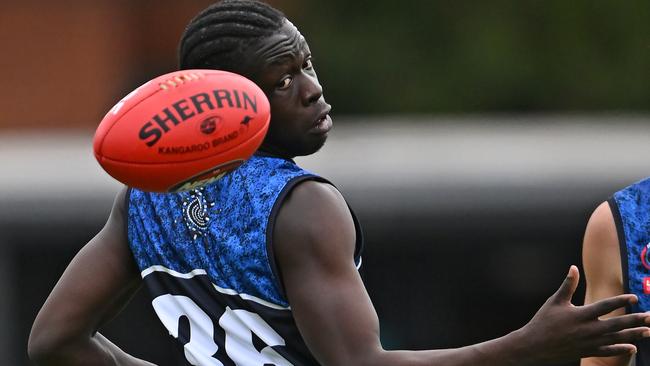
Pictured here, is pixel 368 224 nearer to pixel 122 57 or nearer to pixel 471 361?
pixel 471 361

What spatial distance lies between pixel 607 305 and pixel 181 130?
3.87ft

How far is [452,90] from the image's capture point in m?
19.3

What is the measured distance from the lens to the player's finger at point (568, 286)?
3708 mm

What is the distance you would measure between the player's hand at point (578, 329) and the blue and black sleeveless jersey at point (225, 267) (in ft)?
2.06

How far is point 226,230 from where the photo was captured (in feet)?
13.7

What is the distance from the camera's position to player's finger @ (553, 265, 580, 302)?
371cm

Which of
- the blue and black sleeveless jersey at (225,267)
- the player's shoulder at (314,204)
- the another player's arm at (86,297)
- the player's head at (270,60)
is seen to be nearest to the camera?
the player's shoulder at (314,204)

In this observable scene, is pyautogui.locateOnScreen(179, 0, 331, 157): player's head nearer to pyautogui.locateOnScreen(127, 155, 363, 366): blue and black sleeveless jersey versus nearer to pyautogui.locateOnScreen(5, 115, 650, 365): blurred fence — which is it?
pyautogui.locateOnScreen(127, 155, 363, 366): blue and black sleeveless jersey

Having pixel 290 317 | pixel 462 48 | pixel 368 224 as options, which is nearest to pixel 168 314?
pixel 290 317

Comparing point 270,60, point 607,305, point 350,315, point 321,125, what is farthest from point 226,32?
point 607,305

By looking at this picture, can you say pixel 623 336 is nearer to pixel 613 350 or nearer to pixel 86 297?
pixel 613 350

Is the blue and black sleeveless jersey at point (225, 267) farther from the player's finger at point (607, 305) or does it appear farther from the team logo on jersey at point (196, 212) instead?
the player's finger at point (607, 305)

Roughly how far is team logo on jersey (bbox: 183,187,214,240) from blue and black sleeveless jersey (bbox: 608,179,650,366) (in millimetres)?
1321

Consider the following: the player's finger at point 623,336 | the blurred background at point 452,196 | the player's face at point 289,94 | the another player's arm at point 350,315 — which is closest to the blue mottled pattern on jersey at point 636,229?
the another player's arm at point 350,315
